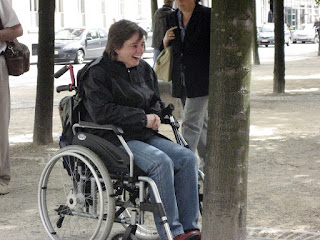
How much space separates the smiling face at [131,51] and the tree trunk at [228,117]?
83 centimetres

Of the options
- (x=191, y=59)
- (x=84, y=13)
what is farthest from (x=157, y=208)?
(x=84, y=13)

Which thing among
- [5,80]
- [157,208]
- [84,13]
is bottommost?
[157,208]

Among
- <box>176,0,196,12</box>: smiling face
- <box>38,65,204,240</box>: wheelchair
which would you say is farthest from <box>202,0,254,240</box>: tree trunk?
<box>176,0,196,12</box>: smiling face

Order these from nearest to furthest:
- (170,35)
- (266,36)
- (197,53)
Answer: (197,53) → (170,35) → (266,36)

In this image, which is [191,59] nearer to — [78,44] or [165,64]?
[165,64]

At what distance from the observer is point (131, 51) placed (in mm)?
4941

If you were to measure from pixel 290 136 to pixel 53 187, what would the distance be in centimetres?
402

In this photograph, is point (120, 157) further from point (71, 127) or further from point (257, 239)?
point (257, 239)

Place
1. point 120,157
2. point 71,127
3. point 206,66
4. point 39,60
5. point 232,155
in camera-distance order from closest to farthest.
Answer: point 232,155 → point 120,157 → point 71,127 → point 206,66 → point 39,60

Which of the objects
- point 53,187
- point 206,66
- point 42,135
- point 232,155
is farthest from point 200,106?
point 42,135

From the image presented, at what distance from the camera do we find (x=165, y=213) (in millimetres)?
4484

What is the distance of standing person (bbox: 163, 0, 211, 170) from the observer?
6504mm

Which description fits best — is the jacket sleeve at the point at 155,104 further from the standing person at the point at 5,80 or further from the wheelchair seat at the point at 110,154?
the standing person at the point at 5,80

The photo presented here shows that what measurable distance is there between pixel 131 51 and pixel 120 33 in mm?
139
